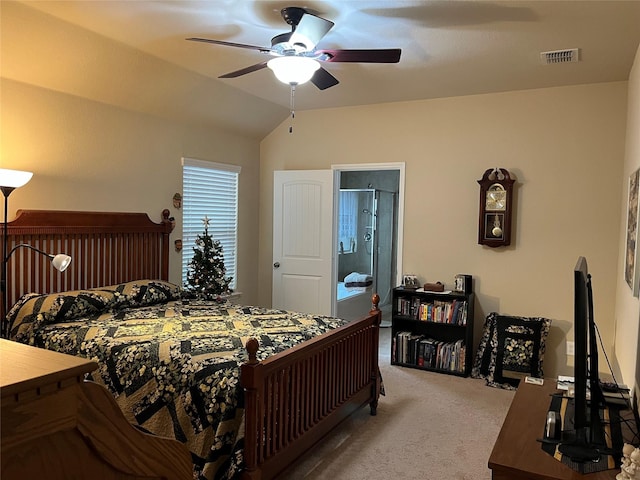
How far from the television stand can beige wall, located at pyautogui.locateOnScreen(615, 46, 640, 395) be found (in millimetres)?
541

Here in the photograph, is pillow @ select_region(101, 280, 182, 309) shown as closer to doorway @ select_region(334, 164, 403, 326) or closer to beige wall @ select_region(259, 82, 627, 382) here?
beige wall @ select_region(259, 82, 627, 382)

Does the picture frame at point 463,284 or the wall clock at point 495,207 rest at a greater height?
the wall clock at point 495,207

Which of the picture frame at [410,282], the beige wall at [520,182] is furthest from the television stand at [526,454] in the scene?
the picture frame at [410,282]

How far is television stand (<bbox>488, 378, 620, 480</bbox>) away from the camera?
1.66m

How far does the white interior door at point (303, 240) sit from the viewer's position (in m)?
5.53

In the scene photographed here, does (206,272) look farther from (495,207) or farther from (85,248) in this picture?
(495,207)

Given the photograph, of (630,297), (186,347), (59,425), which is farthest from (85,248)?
(630,297)

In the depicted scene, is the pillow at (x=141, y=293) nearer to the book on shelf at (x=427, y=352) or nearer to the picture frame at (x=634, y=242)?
the book on shelf at (x=427, y=352)

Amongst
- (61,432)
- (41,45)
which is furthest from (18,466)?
(41,45)

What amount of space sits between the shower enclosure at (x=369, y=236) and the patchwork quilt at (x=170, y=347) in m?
3.56

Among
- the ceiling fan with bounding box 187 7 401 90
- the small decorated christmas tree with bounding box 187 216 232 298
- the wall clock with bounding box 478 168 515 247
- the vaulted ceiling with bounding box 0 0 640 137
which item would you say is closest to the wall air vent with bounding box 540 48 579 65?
the vaulted ceiling with bounding box 0 0 640 137

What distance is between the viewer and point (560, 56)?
11.8 feet

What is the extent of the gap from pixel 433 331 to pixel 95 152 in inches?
141

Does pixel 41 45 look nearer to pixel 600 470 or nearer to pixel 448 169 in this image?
pixel 448 169
